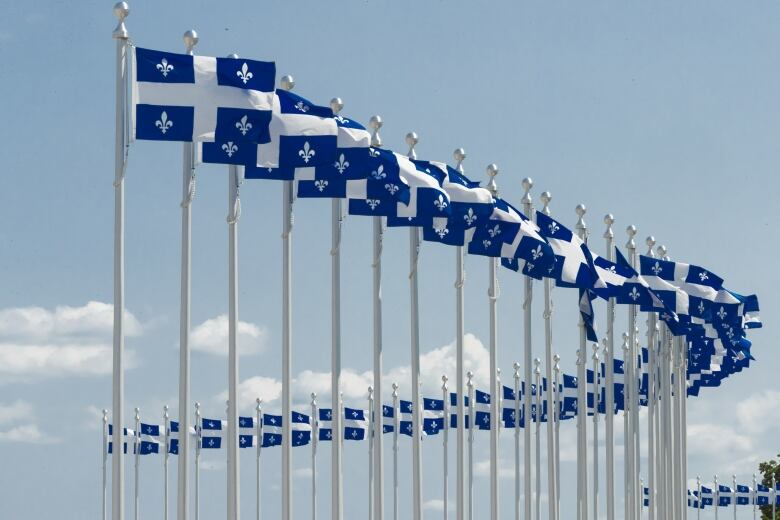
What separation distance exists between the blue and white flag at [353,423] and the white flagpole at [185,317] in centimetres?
3591

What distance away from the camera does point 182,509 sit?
2516 centimetres

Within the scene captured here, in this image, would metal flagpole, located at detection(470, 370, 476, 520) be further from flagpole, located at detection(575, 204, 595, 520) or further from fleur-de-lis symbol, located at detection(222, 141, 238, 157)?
fleur-de-lis symbol, located at detection(222, 141, 238, 157)

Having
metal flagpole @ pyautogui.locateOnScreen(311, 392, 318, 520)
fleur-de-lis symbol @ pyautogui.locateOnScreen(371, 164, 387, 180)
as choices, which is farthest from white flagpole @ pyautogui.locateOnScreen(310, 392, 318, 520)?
fleur-de-lis symbol @ pyautogui.locateOnScreen(371, 164, 387, 180)

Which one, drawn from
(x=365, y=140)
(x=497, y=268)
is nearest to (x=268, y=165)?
(x=365, y=140)

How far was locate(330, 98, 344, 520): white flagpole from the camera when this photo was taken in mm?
31203

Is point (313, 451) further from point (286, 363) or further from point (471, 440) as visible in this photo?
point (286, 363)

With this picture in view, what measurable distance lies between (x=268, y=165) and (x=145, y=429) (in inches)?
1597

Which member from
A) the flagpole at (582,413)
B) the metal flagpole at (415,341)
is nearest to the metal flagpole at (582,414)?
the flagpole at (582,413)

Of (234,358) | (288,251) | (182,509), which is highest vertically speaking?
(288,251)

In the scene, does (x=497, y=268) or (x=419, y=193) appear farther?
(x=497, y=268)

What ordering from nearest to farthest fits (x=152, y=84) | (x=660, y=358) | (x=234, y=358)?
1. (x=152, y=84)
2. (x=234, y=358)
3. (x=660, y=358)

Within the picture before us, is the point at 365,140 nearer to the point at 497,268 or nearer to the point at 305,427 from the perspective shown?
the point at 497,268

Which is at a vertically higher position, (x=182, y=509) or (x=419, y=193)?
(x=419, y=193)

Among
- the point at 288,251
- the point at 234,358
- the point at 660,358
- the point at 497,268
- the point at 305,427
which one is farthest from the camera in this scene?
the point at 305,427
